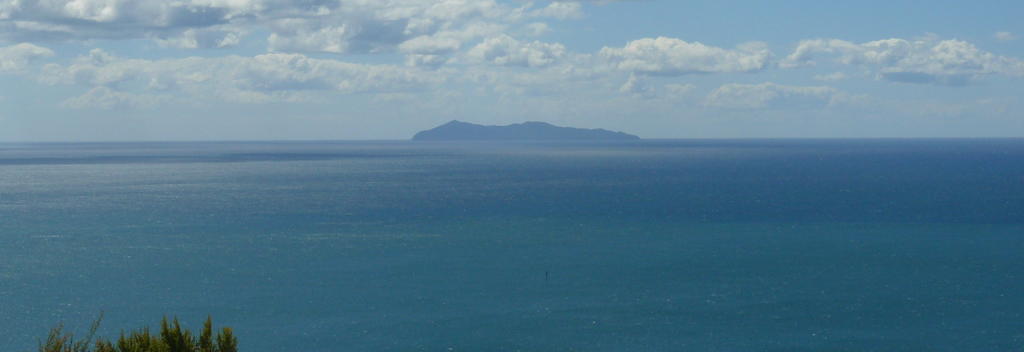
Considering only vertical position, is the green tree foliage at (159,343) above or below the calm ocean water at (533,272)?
above

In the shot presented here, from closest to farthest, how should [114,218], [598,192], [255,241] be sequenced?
[255,241] < [114,218] < [598,192]

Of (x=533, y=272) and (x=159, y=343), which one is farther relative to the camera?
(x=533, y=272)

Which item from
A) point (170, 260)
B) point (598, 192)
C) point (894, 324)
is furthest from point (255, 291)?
point (598, 192)

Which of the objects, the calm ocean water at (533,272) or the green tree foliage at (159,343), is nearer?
the green tree foliage at (159,343)

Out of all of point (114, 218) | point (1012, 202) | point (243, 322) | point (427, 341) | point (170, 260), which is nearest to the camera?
point (427, 341)

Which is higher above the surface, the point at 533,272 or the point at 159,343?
the point at 159,343

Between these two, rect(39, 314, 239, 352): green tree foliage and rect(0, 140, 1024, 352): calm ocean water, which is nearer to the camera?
rect(39, 314, 239, 352): green tree foliage

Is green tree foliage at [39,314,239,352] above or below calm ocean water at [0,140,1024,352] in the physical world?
above

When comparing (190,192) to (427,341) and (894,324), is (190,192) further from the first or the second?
(894,324)
